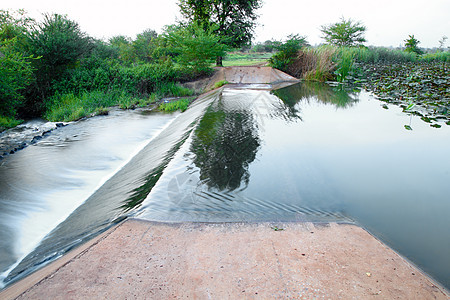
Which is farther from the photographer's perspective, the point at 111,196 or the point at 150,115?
the point at 150,115

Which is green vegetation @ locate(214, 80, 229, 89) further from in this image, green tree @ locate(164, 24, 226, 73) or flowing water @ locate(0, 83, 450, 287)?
flowing water @ locate(0, 83, 450, 287)

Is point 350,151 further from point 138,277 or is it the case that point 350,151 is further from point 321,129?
point 138,277

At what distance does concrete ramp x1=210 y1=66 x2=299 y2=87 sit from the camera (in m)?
13.9

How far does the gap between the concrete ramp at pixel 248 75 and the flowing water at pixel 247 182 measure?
24.1 feet

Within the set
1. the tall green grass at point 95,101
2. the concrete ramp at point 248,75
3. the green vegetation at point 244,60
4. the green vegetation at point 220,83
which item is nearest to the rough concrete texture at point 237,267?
the tall green grass at point 95,101

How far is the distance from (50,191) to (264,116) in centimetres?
462

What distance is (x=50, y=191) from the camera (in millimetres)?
4328

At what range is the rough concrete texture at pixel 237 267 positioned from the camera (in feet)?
5.57

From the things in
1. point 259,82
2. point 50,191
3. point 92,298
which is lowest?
point 50,191

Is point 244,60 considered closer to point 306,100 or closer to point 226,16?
point 226,16

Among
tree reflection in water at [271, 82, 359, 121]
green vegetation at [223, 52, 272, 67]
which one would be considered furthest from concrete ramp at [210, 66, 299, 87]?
green vegetation at [223, 52, 272, 67]

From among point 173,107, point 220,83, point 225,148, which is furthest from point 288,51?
point 225,148

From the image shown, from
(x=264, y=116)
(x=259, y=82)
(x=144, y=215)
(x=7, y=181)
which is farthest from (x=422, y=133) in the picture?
(x=259, y=82)

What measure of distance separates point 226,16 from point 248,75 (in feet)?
13.9
